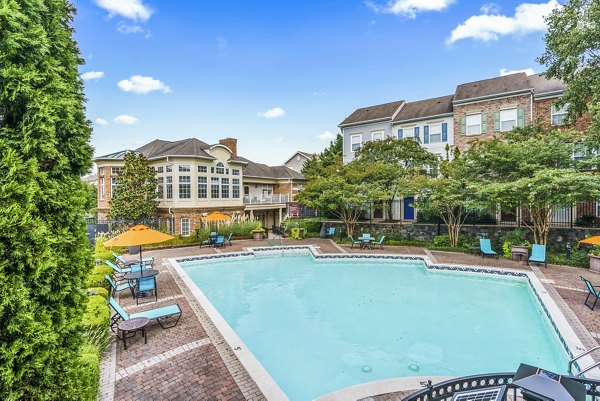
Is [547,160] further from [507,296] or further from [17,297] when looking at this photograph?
[17,297]

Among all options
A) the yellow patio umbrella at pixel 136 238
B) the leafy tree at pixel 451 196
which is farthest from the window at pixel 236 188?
the yellow patio umbrella at pixel 136 238

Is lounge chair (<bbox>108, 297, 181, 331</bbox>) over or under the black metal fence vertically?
under

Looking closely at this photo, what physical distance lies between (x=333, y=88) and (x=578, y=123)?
18.2m

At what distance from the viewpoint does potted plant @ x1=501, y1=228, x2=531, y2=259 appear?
47.5ft

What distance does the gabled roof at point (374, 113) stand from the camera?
1077 inches

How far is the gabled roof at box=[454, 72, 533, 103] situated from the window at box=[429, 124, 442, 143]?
2404mm

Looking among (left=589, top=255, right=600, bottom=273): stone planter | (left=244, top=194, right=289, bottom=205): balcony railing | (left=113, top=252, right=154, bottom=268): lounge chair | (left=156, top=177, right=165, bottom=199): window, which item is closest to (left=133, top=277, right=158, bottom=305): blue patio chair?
(left=113, top=252, right=154, bottom=268): lounge chair

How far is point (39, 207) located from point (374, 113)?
94.5 ft

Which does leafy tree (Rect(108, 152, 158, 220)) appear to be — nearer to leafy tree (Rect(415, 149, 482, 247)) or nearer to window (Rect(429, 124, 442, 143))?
leafy tree (Rect(415, 149, 482, 247))

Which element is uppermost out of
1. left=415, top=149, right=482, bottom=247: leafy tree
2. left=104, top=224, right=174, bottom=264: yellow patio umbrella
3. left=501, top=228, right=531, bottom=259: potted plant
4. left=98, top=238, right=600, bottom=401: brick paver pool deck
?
left=415, top=149, right=482, bottom=247: leafy tree

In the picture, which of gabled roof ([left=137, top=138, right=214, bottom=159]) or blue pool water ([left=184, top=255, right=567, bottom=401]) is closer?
blue pool water ([left=184, top=255, right=567, bottom=401])

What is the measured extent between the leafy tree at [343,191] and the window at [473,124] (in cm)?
1004

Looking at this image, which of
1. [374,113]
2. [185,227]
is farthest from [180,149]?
[374,113]

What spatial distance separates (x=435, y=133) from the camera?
2477 centimetres
